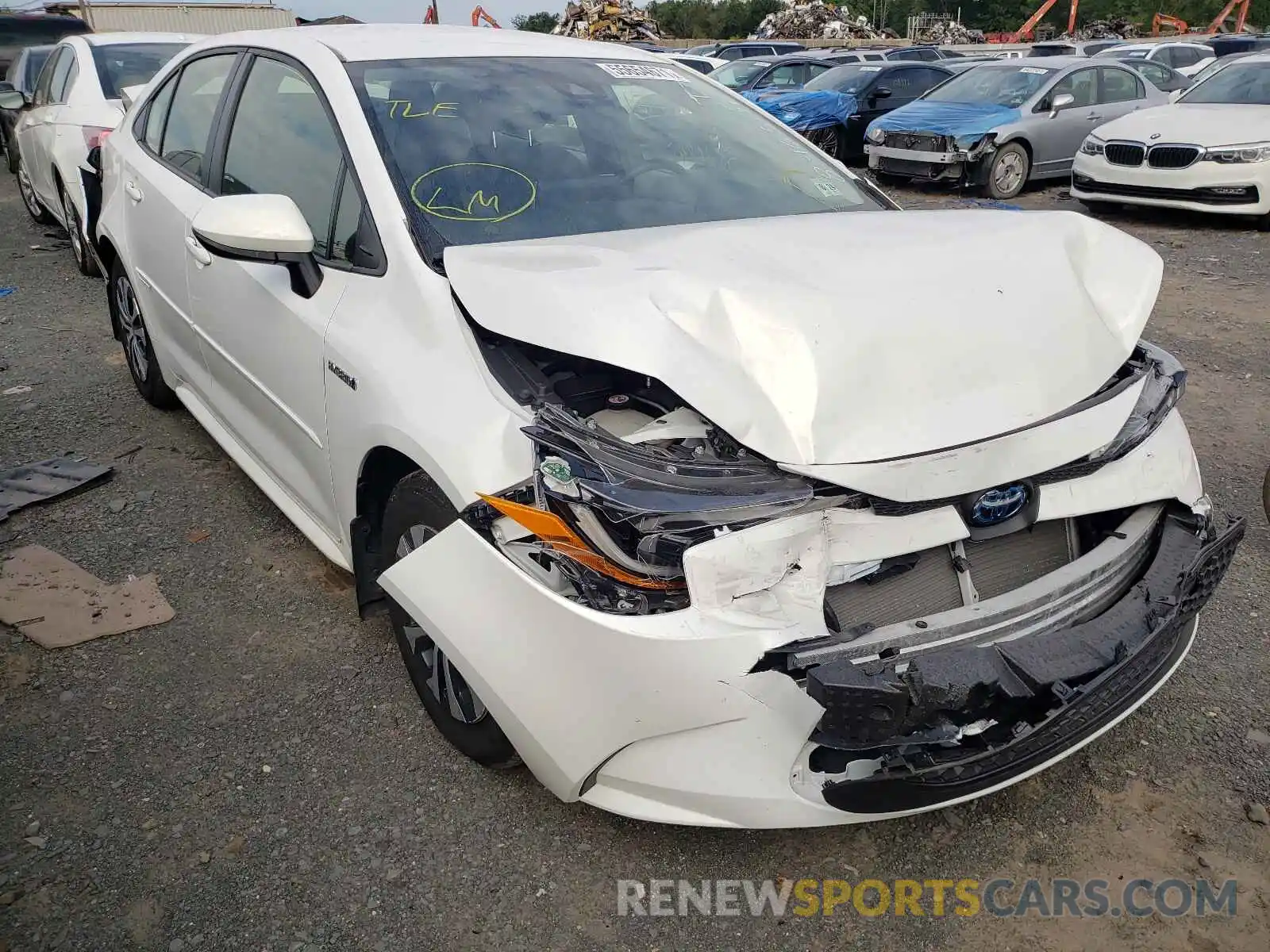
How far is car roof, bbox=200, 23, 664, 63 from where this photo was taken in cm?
290

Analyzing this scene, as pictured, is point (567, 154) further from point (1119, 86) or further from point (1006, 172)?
point (1119, 86)

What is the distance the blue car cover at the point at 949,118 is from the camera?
10062mm

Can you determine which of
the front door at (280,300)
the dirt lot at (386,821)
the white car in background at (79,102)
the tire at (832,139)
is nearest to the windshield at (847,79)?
the tire at (832,139)

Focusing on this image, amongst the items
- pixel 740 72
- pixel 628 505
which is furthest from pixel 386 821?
pixel 740 72

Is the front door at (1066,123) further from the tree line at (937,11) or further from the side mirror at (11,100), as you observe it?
the tree line at (937,11)

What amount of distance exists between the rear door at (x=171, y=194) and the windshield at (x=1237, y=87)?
9.13 metres

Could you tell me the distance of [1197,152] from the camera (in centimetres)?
824

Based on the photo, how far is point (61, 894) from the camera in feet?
6.80

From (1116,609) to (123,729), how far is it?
2.51 meters

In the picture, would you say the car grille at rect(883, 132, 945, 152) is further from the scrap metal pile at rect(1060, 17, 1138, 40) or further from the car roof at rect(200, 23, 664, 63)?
the scrap metal pile at rect(1060, 17, 1138, 40)

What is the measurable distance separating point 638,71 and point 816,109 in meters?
10.2

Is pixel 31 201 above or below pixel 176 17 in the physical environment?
below

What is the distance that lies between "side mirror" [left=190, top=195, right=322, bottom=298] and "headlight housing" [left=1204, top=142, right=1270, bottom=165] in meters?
8.43

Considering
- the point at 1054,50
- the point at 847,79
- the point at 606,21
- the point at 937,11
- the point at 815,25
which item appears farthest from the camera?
the point at 937,11
